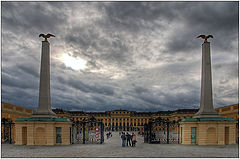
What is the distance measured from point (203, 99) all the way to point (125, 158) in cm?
1621

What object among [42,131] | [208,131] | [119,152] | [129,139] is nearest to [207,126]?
[208,131]

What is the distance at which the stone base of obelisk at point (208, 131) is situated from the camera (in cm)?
2633

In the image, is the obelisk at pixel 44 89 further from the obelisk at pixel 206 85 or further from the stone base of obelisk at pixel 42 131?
the obelisk at pixel 206 85

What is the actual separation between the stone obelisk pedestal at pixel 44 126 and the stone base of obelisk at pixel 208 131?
14.4m

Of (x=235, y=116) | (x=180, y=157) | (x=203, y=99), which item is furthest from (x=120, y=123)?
(x=180, y=157)

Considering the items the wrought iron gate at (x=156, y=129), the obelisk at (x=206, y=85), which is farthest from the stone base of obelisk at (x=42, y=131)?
the obelisk at (x=206, y=85)

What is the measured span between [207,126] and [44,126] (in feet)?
62.2

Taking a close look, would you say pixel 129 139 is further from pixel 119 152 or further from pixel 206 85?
pixel 206 85

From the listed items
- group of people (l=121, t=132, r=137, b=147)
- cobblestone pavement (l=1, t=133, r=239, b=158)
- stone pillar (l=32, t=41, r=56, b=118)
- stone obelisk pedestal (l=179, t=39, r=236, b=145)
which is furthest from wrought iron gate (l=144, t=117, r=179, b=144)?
stone pillar (l=32, t=41, r=56, b=118)

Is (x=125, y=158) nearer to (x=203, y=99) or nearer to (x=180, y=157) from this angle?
(x=180, y=157)

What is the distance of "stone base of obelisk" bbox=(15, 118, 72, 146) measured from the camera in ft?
85.1

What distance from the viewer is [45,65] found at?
1136 inches

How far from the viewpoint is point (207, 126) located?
26.5 meters

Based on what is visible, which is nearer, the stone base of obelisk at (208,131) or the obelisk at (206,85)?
the stone base of obelisk at (208,131)
